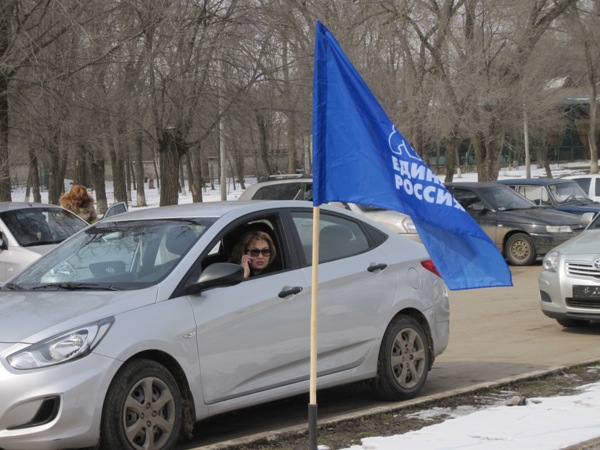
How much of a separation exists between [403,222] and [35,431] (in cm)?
1302

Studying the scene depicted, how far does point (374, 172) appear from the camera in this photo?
5457 mm

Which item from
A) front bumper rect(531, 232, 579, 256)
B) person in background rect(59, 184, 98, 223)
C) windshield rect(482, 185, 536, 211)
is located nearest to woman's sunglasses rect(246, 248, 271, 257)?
person in background rect(59, 184, 98, 223)

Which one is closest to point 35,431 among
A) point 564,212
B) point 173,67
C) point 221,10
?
point 173,67

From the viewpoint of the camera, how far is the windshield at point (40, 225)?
1305cm

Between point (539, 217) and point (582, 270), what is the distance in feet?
29.4

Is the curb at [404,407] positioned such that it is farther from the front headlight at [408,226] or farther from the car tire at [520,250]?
the car tire at [520,250]

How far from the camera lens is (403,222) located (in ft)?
58.8

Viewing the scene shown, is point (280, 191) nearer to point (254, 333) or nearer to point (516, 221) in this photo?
point (516, 221)

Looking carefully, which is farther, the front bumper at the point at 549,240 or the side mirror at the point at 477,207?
the side mirror at the point at 477,207

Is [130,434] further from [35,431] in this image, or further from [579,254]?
[579,254]

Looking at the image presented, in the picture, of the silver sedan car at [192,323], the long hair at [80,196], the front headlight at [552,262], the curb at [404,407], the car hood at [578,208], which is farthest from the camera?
the car hood at [578,208]

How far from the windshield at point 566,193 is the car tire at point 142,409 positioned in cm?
1747

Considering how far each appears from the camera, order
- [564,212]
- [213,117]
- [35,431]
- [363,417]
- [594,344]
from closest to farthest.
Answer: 1. [35,431]
2. [363,417]
3. [594,344]
4. [213,117]
5. [564,212]

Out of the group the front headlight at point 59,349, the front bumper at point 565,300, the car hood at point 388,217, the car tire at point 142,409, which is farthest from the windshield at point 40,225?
the front headlight at point 59,349
